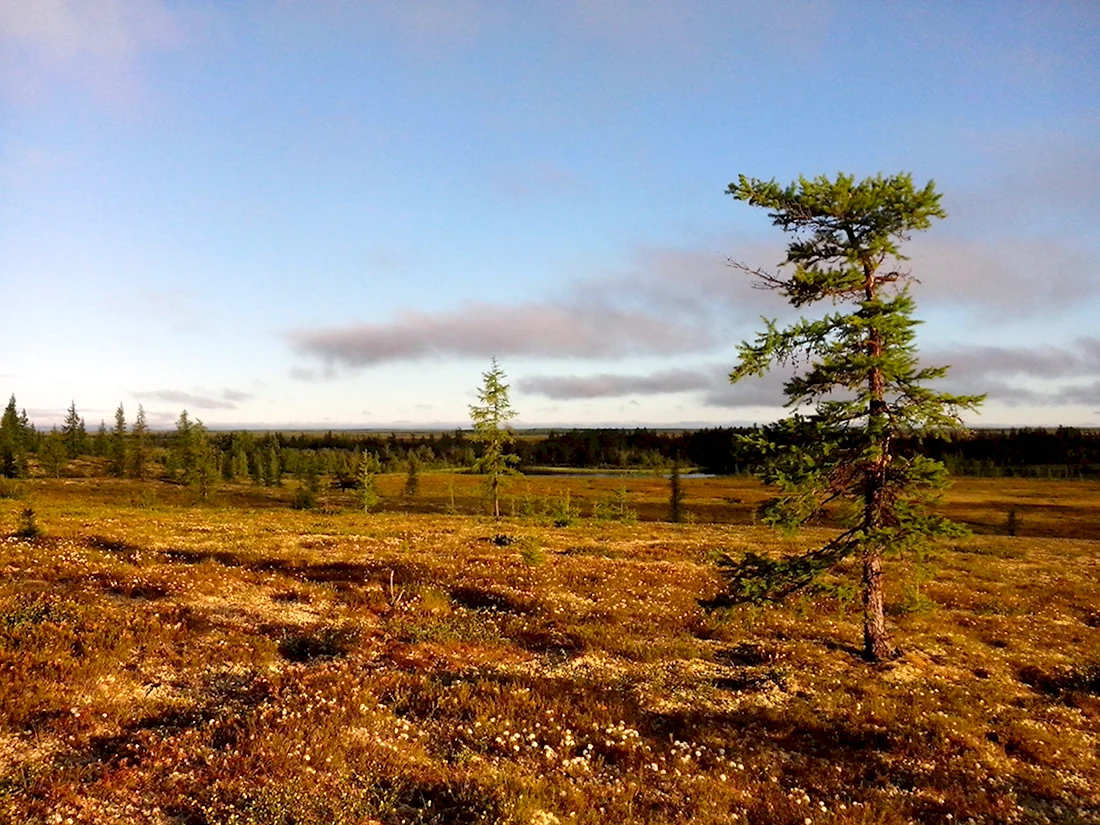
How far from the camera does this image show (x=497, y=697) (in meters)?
11.3

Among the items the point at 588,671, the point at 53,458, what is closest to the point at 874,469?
the point at 588,671

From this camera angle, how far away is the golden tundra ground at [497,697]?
7996 millimetres

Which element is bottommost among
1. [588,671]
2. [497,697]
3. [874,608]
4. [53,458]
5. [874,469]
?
[588,671]

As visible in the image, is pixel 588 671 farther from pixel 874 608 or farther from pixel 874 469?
pixel 874 469

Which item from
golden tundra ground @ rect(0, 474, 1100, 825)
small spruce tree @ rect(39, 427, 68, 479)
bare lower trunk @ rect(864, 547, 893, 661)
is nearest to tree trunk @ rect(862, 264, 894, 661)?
bare lower trunk @ rect(864, 547, 893, 661)

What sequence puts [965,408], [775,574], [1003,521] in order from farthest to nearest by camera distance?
[1003,521], [775,574], [965,408]

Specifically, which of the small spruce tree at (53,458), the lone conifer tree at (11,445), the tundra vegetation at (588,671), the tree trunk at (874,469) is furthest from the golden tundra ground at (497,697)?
the small spruce tree at (53,458)

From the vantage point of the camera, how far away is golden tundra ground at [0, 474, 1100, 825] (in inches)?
315

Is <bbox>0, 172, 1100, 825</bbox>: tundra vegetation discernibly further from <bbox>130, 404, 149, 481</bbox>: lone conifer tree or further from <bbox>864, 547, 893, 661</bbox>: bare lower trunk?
<bbox>130, 404, 149, 481</bbox>: lone conifer tree

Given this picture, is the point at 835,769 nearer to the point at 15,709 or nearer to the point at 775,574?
the point at 775,574

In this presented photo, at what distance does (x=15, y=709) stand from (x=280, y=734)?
409cm

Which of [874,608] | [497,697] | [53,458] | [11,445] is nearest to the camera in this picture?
[497,697]

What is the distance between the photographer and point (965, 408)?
47.8 ft

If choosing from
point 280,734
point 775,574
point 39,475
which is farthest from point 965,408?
point 39,475
